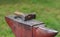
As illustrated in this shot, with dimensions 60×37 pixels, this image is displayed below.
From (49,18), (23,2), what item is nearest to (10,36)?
(49,18)

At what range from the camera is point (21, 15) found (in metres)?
1.97

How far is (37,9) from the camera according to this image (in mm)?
3738

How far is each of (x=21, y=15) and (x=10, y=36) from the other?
0.73 metres

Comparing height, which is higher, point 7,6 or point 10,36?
point 7,6

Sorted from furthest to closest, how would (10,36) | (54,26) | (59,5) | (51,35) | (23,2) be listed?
1. (23,2)
2. (59,5)
3. (54,26)
4. (10,36)
5. (51,35)

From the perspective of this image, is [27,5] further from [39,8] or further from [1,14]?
[1,14]

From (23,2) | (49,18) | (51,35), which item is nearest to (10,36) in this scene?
(49,18)

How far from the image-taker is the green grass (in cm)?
302

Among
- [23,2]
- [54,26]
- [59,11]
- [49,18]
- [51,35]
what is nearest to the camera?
[51,35]

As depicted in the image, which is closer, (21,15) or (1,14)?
(21,15)

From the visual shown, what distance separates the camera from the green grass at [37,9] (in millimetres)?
3021

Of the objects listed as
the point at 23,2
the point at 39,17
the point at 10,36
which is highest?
the point at 23,2

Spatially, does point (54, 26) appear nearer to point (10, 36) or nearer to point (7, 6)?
point (10, 36)

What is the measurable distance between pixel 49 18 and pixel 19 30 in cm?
142
